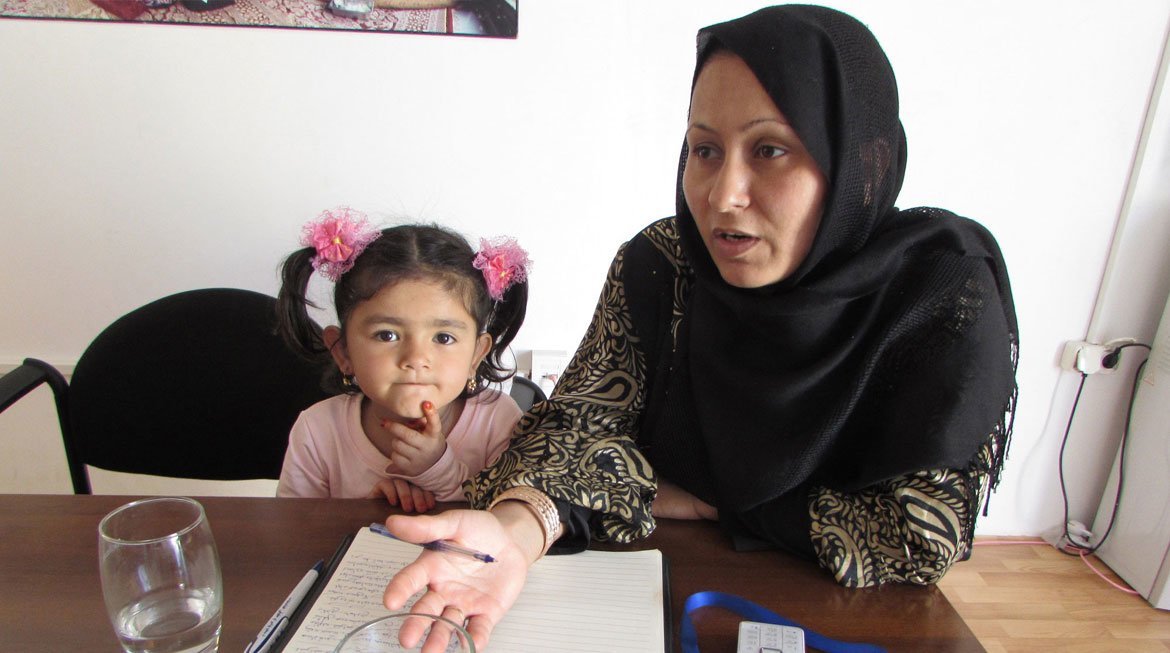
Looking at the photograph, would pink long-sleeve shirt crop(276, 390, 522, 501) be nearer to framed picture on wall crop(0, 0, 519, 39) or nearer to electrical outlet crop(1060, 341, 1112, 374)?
framed picture on wall crop(0, 0, 519, 39)

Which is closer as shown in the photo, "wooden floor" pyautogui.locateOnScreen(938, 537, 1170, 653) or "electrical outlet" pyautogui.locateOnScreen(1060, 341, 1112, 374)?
"wooden floor" pyautogui.locateOnScreen(938, 537, 1170, 653)

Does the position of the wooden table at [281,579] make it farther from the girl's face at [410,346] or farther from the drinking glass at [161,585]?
the girl's face at [410,346]

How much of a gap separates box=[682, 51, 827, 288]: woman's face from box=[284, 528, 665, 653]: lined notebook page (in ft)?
1.26

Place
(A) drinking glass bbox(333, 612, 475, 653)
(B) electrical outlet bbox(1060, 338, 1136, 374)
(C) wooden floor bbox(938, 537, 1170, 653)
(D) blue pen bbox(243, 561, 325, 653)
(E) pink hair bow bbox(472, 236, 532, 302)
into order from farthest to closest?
(B) electrical outlet bbox(1060, 338, 1136, 374)
(C) wooden floor bbox(938, 537, 1170, 653)
(E) pink hair bow bbox(472, 236, 532, 302)
(D) blue pen bbox(243, 561, 325, 653)
(A) drinking glass bbox(333, 612, 475, 653)

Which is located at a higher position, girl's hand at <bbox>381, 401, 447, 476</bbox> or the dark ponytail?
the dark ponytail

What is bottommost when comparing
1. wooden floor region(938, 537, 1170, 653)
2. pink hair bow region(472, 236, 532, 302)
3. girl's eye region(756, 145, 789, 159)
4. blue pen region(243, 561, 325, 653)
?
A: wooden floor region(938, 537, 1170, 653)

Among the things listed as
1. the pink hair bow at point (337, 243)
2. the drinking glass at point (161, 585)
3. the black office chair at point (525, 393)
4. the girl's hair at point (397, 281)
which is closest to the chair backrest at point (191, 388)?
the girl's hair at point (397, 281)

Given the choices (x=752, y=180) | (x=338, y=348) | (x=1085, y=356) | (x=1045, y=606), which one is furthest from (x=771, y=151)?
(x=1045, y=606)

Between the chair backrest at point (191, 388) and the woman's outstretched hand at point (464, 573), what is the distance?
757 mm

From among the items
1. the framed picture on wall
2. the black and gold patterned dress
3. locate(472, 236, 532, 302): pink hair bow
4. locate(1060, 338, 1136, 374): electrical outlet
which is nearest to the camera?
the black and gold patterned dress

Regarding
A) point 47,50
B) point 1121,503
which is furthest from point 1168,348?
point 47,50

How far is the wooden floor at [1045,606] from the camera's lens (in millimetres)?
1804

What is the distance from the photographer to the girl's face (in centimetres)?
104

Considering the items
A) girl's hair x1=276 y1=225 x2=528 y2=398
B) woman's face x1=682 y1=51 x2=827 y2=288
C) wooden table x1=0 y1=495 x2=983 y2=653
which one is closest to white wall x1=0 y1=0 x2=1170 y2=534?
girl's hair x1=276 y1=225 x2=528 y2=398
